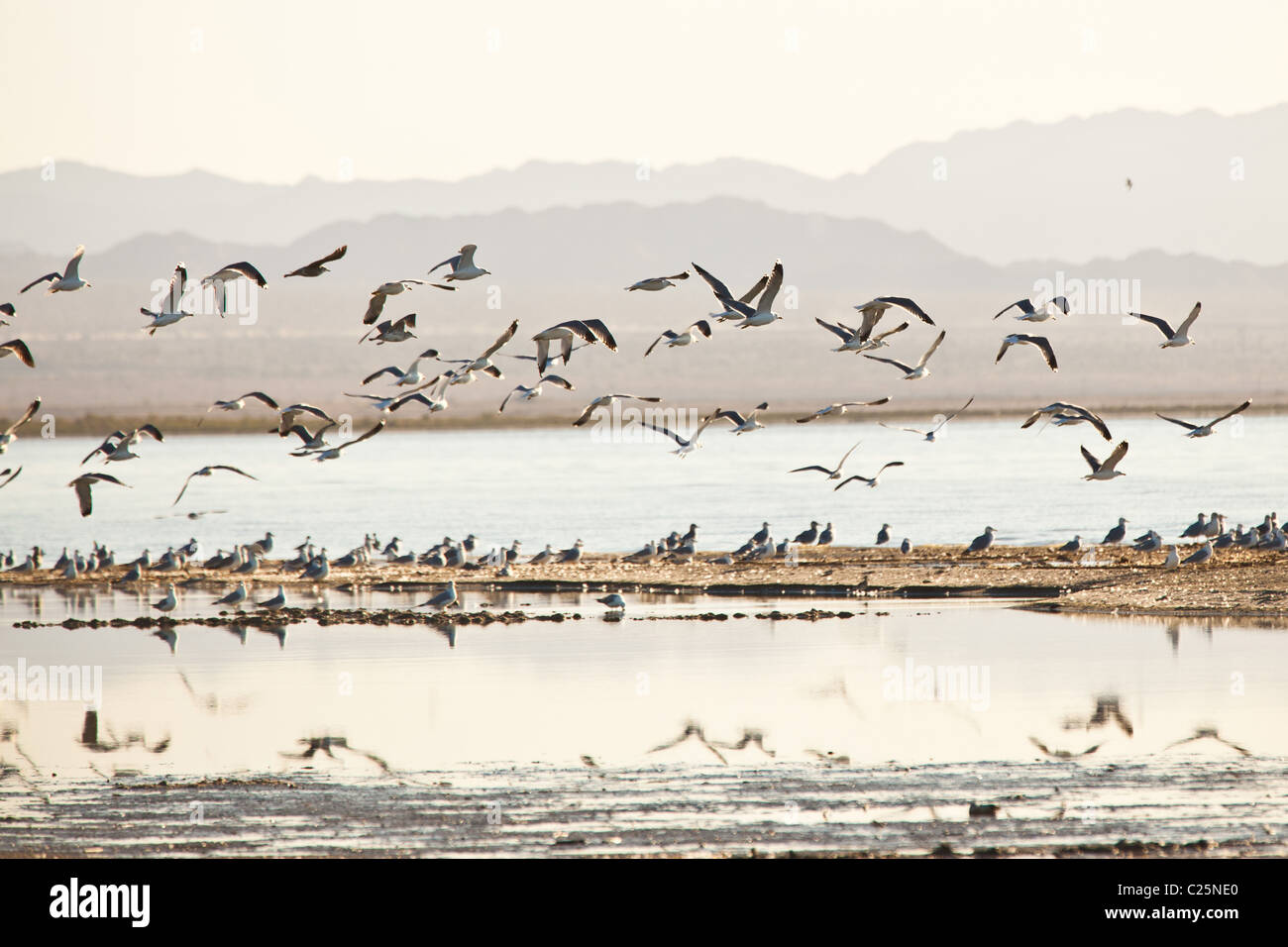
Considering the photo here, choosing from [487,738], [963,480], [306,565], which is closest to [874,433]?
[963,480]

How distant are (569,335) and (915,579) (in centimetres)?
1061

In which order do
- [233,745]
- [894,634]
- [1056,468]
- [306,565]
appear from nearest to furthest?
[233,745] → [894,634] → [306,565] → [1056,468]

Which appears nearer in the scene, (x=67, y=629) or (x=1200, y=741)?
(x=1200, y=741)

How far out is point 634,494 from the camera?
57469 millimetres

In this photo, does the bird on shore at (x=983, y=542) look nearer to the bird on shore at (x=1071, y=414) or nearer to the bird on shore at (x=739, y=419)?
the bird on shore at (x=739, y=419)

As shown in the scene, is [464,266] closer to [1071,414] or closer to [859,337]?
[859,337]

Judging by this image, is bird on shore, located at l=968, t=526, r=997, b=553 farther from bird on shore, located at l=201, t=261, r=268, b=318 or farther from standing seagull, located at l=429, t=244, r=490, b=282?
bird on shore, located at l=201, t=261, r=268, b=318

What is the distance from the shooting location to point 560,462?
81875mm

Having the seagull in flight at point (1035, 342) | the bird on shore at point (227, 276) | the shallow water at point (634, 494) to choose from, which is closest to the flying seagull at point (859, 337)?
the seagull in flight at point (1035, 342)

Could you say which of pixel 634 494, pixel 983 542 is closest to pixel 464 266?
pixel 983 542

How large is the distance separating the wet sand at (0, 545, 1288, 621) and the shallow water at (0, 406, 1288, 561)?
4790 millimetres

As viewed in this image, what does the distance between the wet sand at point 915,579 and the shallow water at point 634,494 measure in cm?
479
